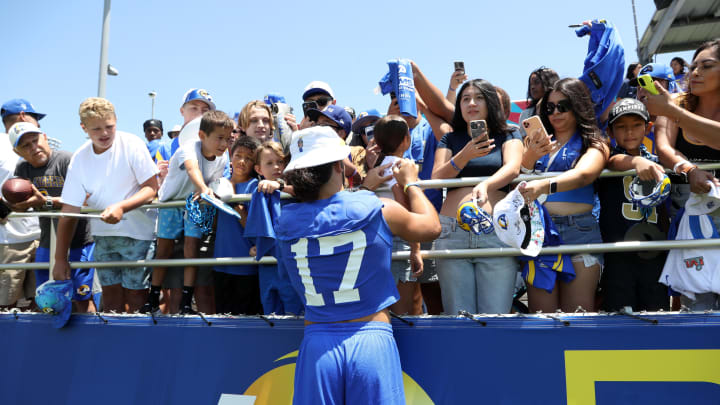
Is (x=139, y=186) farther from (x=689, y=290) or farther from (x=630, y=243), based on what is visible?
(x=689, y=290)

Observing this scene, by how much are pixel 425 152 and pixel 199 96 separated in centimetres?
281

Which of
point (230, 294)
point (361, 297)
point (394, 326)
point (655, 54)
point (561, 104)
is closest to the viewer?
point (361, 297)

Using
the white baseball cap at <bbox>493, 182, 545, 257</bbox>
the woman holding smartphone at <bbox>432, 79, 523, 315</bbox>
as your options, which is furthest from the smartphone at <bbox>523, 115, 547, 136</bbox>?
the white baseball cap at <bbox>493, 182, 545, 257</bbox>

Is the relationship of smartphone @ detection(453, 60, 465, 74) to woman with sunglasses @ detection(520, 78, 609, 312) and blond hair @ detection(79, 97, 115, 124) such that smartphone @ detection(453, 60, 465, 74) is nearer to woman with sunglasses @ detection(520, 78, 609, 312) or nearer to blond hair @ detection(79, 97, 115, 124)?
woman with sunglasses @ detection(520, 78, 609, 312)

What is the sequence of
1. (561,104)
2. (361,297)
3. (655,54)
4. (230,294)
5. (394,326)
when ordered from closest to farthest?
1. (361,297)
2. (394,326)
3. (561,104)
4. (230,294)
5. (655,54)

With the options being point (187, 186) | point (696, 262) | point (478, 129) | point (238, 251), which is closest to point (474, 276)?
point (478, 129)

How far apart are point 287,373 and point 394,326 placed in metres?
0.75

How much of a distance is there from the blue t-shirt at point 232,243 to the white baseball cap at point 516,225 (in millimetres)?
1941

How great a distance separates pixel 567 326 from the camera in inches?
114

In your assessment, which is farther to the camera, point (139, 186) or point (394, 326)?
point (139, 186)

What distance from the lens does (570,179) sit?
10.0ft

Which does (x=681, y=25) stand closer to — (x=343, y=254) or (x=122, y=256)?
(x=343, y=254)

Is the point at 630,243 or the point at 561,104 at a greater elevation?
the point at 561,104

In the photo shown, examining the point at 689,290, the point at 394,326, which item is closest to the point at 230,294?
the point at 394,326
